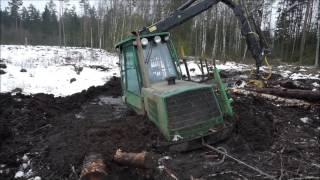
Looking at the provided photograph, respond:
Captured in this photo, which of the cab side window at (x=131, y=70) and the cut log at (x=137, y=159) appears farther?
the cab side window at (x=131, y=70)

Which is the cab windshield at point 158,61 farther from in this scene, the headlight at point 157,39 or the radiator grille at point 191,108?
the radiator grille at point 191,108

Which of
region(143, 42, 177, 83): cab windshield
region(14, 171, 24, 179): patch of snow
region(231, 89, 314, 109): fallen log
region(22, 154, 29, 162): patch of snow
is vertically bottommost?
Answer: region(14, 171, 24, 179): patch of snow

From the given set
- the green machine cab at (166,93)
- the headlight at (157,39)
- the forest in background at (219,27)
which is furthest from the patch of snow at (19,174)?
the forest in background at (219,27)

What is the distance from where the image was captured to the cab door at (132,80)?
310 inches

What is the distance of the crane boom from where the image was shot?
9586 millimetres

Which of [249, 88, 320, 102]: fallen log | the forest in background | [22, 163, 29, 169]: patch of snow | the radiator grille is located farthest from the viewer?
the forest in background

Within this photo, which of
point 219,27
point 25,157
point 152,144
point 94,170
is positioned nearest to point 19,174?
point 25,157

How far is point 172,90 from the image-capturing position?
6512 millimetres

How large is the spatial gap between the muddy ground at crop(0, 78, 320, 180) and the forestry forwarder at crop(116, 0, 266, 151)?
0.25m

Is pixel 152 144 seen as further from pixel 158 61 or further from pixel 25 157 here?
pixel 25 157

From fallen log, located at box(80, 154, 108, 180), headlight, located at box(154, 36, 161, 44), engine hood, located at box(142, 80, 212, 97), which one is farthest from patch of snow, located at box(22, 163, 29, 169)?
headlight, located at box(154, 36, 161, 44)

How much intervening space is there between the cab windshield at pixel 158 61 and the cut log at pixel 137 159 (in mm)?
2466

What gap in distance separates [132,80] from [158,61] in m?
0.83

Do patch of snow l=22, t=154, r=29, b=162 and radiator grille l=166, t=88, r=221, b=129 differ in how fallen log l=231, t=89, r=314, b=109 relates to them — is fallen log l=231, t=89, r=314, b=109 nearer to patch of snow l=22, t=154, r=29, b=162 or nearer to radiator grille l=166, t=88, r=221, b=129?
radiator grille l=166, t=88, r=221, b=129
